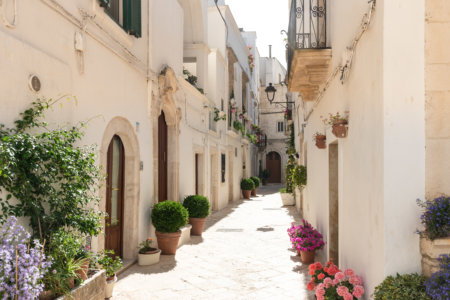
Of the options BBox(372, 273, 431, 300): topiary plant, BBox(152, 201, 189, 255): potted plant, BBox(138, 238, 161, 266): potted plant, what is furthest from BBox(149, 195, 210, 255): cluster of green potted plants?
BBox(372, 273, 431, 300): topiary plant

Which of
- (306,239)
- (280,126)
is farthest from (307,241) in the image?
(280,126)

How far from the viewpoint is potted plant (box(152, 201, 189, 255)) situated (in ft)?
24.2

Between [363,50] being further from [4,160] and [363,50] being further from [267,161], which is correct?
[267,161]

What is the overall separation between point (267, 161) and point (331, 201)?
28.6 metres

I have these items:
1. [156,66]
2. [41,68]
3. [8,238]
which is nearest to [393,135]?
[8,238]

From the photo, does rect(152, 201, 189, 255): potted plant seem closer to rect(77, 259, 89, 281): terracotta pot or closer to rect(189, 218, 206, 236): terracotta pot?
rect(189, 218, 206, 236): terracotta pot

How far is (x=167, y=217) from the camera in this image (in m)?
7.34

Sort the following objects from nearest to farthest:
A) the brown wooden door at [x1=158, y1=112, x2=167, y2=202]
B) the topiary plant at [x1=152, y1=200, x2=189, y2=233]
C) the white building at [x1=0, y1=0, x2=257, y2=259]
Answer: the white building at [x1=0, y1=0, x2=257, y2=259] < the topiary plant at [x1=152, y1=200, x2=189, y2=233] < the brown wooden door at [x1=158, y1=112, x2=167, y2=202]

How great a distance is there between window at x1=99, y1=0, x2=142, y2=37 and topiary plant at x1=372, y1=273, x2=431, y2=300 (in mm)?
5507

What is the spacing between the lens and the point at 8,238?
2.92m

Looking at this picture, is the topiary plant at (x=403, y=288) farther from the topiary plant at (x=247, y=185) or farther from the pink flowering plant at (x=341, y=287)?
the topiary plant at (x=247, y=185)

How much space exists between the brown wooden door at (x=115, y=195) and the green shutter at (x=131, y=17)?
1845mm

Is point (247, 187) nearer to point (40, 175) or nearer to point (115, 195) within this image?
point (115, 195)

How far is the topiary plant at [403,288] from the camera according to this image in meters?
2.62
